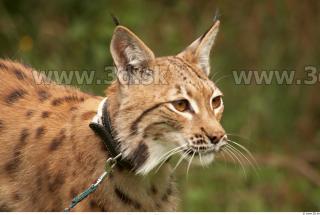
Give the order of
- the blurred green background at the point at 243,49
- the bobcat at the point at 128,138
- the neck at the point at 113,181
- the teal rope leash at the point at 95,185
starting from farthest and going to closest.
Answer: the blurred green background at the point at 243,49 < the neck at the point at 113,181 < the bobcat at the point at 128,138 < the teal rope leash at the point at 95,185

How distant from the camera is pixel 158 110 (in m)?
4.43

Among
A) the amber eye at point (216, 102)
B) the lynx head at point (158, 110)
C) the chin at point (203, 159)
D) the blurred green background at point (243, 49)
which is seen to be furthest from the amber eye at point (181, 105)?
the blurred green background at point (243, 49)

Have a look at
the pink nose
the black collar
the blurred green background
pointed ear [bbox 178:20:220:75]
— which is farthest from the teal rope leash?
the blurred green background

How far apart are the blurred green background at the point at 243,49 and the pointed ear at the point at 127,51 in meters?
3.64

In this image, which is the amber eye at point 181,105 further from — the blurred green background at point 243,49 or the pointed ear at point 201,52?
the blurred green background at point 243,49

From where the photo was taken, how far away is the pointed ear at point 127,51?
4352mm

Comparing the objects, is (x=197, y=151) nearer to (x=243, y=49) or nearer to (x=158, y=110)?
(x=158, y=110)

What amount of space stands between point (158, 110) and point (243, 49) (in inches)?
176

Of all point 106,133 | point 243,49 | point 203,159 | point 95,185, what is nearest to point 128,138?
point 106,133

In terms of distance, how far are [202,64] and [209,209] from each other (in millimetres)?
2993

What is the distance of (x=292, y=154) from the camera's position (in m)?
8.47

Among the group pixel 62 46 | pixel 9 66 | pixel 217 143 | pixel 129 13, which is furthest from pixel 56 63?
pixel 217 143

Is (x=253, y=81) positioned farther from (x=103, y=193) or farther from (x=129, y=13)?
(x=103, y=193)

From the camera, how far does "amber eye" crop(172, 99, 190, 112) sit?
4406 millimetres
